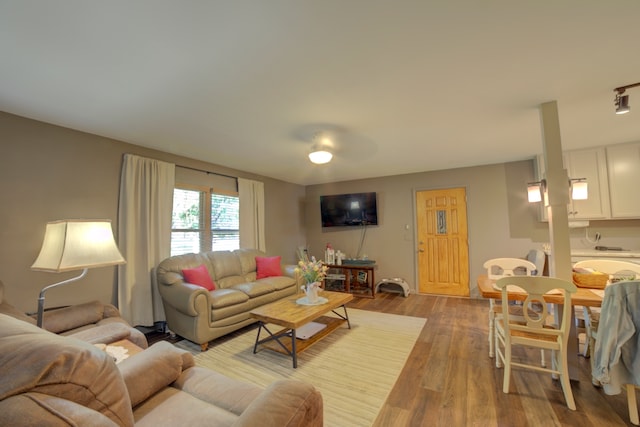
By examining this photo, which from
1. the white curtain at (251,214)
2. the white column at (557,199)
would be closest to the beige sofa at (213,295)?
the white curtain at (251,214)

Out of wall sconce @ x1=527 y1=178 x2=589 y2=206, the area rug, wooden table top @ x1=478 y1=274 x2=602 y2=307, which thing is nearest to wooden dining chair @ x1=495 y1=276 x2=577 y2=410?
wooden table top @ x1=478 y1=274 x2=602 y2=307

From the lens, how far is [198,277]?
11.3 ft

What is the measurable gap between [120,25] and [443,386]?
3.36 m

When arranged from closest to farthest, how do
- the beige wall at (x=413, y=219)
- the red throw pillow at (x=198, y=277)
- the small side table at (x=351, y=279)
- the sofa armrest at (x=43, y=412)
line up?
the sofa armrest at (x=43, y=412) → the red throw pillow at (x=198, y=277) → the beige wall at (x=413, y=219) → the small side table at (x=351, y=279)

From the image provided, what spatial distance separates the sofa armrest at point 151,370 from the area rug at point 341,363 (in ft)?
3.68

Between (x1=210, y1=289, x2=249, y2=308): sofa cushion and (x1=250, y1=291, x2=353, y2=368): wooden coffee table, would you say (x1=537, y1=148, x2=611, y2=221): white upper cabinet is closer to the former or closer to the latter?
(x1=250, y1=291, x2=353, y2=368): wooden coffee table

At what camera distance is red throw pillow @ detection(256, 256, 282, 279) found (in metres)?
4.46

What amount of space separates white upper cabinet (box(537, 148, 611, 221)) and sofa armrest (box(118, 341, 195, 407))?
480 cm

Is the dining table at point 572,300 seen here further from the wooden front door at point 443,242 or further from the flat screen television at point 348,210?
the flat screen television at point 348,210

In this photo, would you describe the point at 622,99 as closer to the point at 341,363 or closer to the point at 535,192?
the point at 535,192

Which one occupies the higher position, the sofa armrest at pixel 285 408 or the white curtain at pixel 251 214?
the white curtain at pixel 251 214

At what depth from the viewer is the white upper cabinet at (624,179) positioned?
3.64 metres

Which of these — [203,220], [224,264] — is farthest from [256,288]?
[203,220]

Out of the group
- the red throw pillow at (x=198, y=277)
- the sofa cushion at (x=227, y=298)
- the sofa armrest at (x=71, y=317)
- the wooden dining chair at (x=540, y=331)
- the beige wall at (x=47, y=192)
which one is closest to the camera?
the wooden dining chair at (x=540, y=331)
